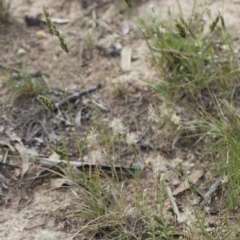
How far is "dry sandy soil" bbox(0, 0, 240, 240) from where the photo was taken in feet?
8.22

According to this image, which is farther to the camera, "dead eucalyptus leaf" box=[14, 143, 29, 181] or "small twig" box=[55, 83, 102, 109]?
"small twig" box=[55, 83, 102, 109]

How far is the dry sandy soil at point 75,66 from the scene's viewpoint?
2.51 metres

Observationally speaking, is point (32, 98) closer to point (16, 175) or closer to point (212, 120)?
point (16, 175)

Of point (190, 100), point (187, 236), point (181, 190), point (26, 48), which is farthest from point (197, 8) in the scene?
point (187, 236)

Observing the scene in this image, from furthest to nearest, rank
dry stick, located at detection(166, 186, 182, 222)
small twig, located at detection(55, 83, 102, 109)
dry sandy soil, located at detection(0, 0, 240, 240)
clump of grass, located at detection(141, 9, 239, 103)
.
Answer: small twig, located at detection(55, 83, 102, 109)
clump of grass, located at detection(141, 9, 239, 103)
dry sandy soil, located at detection(0, 0, 240, 240)
dry stick, located at detection(166, 186, 182, 222)

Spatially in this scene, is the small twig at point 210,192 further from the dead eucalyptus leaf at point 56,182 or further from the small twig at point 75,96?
the small twig at point 75,96

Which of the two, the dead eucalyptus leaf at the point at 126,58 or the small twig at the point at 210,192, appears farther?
the dead eucalyptus leaf at the point at 126,58

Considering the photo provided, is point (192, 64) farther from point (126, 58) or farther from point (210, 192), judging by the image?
point (210, 192)

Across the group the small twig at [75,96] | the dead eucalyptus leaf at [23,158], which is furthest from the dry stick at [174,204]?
the small twig at [75,96]

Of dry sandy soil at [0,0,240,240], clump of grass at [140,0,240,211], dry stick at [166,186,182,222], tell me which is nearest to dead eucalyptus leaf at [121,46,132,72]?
dry sandy soil at [0,0,240,240]

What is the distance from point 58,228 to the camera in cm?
244

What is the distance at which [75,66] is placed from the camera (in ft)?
11.0

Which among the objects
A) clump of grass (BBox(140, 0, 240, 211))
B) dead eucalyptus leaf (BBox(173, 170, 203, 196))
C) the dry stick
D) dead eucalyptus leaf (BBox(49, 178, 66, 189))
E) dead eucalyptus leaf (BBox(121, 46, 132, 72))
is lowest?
dead eucalyptus leaf (BBox(49, 178, 66, 189))

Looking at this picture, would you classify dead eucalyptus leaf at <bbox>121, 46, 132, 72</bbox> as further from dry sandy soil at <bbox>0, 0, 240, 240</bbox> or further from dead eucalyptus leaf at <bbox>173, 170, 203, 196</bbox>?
dead eucalyptus leaf at <bbox>173, 170, 203, 196</bbox>
